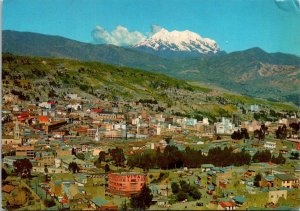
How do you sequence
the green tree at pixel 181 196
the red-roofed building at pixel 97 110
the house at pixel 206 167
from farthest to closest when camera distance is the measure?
the red-roofed building at pixel 97 110 → the house at pixel 206 167 → the green tree at pixel 181 196

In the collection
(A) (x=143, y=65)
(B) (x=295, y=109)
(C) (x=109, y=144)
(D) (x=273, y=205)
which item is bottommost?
(D) (x=273, y=205)

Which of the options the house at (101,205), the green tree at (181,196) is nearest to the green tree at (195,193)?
the green tree at (181,196)

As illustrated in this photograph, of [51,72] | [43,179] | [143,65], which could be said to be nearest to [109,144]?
[43,179]

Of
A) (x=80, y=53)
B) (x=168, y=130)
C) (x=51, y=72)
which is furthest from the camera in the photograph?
(x=51, y=72)

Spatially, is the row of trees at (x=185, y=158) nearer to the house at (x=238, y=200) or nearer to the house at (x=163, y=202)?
the house at (x=163, y=202)

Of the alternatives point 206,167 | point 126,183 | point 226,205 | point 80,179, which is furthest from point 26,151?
point 226,205

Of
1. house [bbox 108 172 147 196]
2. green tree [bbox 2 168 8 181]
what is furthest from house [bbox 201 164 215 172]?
green tree [bbox 2 168 8 181]

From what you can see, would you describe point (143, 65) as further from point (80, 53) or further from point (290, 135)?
point (290, 135)
